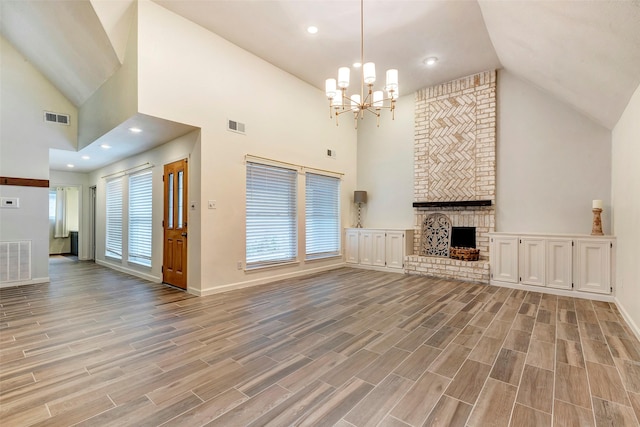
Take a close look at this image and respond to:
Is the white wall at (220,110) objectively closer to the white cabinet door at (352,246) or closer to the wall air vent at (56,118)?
the white cabinet door at (352,246)

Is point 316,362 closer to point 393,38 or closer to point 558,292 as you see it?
point 558,292

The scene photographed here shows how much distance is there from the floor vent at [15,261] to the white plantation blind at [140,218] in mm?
1549

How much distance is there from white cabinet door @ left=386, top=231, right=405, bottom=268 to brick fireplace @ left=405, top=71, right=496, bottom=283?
18cm

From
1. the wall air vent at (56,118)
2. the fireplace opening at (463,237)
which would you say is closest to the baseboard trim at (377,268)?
the fireplace opening at (463,237)

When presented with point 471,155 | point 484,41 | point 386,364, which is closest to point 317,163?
point 471,155

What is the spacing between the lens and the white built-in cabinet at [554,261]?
13.6 ft

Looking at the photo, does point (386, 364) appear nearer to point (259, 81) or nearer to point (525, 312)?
point (525, 312)

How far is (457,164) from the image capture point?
19.2 feet

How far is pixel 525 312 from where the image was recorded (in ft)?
11.9

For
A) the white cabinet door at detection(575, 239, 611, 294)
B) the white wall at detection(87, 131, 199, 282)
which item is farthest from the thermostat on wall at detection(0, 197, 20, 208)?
the white cabinet door at detection(575, 239, 611, 294)

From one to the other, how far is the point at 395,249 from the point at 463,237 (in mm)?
1331

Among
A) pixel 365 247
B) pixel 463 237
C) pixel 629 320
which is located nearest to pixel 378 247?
pixel 365 247

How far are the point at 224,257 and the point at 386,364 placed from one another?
10.3ft

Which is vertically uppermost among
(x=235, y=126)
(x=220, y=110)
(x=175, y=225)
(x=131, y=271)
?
(x=220, y=110)
